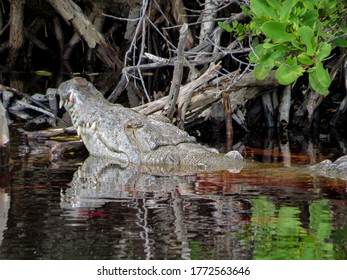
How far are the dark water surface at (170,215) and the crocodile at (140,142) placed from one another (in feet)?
1.04

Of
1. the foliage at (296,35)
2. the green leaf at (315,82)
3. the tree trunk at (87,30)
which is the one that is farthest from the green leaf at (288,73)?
the tree trunk at (87,30)

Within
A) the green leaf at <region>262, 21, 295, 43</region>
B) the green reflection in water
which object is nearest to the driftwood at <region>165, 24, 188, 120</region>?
the green reflection in water

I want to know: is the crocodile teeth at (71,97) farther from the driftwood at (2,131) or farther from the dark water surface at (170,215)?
the driftwood at (2,131)

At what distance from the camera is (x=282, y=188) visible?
23.9 feet

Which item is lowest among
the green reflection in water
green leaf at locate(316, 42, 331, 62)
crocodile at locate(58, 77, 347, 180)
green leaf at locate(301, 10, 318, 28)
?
the green reflection in water

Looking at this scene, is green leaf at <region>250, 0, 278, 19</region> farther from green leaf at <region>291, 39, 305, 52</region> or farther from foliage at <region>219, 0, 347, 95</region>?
green leaf at <region>291, 39, 305, 52</region>

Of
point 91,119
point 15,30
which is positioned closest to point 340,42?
point 91,119

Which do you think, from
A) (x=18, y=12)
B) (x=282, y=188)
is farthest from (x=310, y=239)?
(x=18, y=12)

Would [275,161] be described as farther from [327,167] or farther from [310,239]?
[310,239]

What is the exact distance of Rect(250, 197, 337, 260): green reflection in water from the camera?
518cm

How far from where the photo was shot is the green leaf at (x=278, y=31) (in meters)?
5.88

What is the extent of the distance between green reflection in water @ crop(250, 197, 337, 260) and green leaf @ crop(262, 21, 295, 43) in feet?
4.01

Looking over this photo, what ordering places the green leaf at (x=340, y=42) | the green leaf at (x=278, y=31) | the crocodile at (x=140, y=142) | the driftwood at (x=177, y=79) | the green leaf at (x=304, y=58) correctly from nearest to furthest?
the green leaf at (x=278, y=31) < the green leaf at (x=304, y=58) < the green leaf at (x=340, y=42) < the crocodile at (x=140, y=142) < the driftwood at (x=177, y=79)

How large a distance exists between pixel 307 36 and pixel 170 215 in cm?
154
